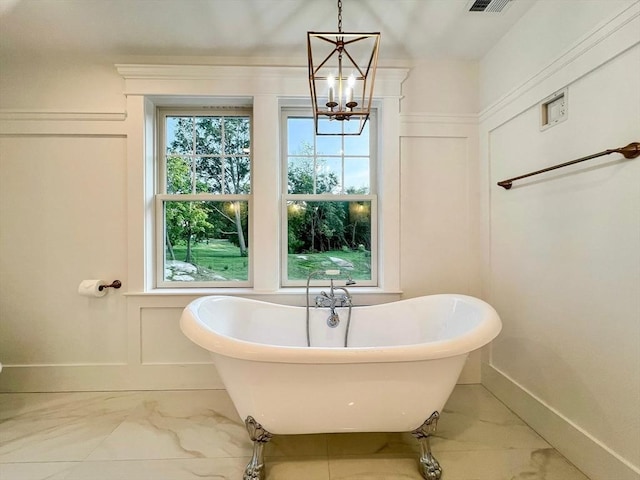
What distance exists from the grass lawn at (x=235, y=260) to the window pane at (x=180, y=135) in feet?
2.39

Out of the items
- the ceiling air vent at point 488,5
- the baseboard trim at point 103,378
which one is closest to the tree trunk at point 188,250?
the baseboard trim at point 103,378

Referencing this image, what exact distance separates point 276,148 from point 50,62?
161 cm

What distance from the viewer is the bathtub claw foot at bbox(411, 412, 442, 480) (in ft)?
4.23

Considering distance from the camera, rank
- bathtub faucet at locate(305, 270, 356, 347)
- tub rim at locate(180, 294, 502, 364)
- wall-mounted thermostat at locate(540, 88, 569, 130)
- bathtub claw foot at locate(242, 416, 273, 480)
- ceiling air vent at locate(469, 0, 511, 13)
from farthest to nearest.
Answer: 1. bathtub faucet at locate(305, 270, 356, 347)
2. ceiling air vent at locate(469, 0, 511, 13)
3. wall-mounted thermostat at locate(540, 88, 569, 130)
4. bathtub claw foot at locate(242, 416, 273, 480)
5. tub rim at locate(180, 294, 502, 364)

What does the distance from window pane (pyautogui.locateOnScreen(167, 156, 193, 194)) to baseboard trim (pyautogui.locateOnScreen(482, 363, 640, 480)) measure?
250cm

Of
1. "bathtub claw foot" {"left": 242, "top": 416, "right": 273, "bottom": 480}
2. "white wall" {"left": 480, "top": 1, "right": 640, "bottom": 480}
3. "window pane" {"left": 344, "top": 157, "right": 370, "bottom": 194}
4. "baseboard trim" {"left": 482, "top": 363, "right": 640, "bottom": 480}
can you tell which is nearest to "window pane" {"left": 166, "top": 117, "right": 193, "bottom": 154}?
"window pane" {"left": 344, "top": 157, "right": 370, "bottom": 194}

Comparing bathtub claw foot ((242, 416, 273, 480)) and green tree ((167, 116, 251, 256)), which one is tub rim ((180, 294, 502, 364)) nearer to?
bathtub claw foot ((242, 416, 273, 480))

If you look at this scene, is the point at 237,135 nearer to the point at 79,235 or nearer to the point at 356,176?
Answer: the point at 356,176

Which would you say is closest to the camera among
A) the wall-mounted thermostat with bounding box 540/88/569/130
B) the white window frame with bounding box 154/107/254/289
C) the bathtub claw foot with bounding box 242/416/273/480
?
the bathtub claw foot with bounding box 242/416/273/480

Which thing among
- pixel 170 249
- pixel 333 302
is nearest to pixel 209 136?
pixel 170 249

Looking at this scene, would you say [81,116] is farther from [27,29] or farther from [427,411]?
[427,411]

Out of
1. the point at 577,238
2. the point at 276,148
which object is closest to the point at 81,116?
the point at 276,148

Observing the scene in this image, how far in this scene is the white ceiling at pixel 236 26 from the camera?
5.43 feet

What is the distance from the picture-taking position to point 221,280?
7.50 ft
